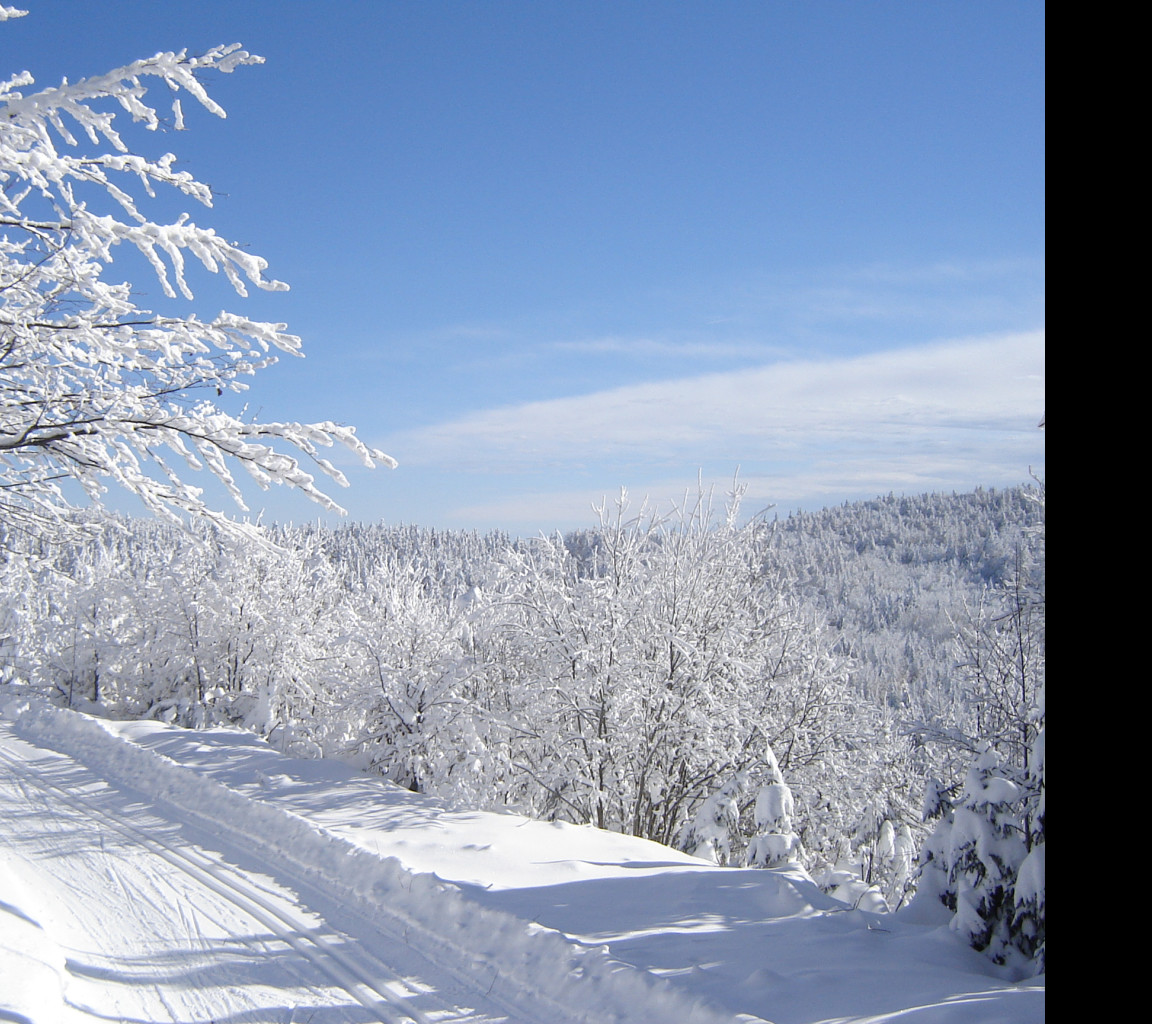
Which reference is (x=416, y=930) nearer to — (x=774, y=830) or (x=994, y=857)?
(x=994, y=857)

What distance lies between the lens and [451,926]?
6.38 metres

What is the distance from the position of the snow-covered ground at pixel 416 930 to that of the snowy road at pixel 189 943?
2 centimetres

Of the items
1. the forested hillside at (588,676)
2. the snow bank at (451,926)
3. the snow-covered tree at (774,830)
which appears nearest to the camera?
the snow bank at (451,926)

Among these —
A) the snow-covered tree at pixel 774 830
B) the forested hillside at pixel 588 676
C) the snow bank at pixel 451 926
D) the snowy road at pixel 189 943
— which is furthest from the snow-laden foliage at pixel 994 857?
the snowy road at pixel 189 943

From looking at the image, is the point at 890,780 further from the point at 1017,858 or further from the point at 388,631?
the point at 1017,858

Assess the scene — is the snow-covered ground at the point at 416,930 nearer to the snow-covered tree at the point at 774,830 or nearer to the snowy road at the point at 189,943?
the snowy road at the point at 189,943

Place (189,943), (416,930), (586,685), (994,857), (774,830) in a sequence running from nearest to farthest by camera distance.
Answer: (994,857) → (189,943) → (416,930) → (774,830) → (586,685)

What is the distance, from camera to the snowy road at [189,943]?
500 cm

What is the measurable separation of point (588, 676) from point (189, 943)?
8.66 meters

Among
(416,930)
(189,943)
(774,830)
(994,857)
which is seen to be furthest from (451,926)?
(774,830)

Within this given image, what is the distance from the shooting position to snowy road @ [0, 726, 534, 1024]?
197 inches

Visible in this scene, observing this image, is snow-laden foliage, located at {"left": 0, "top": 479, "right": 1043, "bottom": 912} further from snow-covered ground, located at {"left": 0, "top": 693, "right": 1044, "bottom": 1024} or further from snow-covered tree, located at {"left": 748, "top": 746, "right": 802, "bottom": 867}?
snow-covered ground, located at {"left": 0, "top": 693, "right": 1044, "bottom": 1024}

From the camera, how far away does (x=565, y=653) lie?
1430cm
